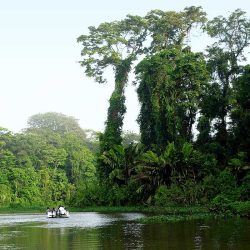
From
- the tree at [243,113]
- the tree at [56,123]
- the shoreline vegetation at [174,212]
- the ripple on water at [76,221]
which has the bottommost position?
the ripple on water at [76,221]

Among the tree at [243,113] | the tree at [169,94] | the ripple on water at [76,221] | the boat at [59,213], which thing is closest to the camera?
the ripple on water at [76,221]

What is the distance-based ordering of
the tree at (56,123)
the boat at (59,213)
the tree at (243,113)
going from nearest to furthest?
the tree at (243,113) < the boat at (59,213) < the tree at (56,123)

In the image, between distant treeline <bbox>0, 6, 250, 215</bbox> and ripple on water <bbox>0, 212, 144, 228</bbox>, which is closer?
ripple on water <bbox>0, 212, 144, 228</bbox>

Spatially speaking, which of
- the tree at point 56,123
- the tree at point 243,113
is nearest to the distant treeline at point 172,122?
the tree at point 243,113

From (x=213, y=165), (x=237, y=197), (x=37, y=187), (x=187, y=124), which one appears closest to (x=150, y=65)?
(x=187, y=124)

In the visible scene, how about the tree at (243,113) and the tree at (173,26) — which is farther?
the tree at (173,26)

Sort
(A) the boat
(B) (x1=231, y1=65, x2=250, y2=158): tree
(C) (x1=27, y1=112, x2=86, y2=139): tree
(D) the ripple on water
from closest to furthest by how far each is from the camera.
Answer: (D) the ripple on water < (B) (x1=231, y1=65, x2=250, y2=158): tree < (A) the boat < (C) (x1=27, y1=112, x2=86, y2=139): tree

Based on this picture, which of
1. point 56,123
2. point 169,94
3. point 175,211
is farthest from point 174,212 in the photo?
point 56,123

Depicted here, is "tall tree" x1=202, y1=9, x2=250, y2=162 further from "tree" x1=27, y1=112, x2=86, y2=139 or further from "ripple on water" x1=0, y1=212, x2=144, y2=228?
"tree" x1=27, y1=112, x2=86, y2=139

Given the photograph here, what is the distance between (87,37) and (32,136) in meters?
18.4

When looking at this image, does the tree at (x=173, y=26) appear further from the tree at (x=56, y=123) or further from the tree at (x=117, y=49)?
the tree at (x=56, y=123)

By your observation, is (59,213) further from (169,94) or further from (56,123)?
(56,123)

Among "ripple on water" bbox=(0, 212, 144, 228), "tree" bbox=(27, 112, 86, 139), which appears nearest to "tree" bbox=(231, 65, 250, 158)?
"ripple on water" bbox=(0, 212, 144, 228)

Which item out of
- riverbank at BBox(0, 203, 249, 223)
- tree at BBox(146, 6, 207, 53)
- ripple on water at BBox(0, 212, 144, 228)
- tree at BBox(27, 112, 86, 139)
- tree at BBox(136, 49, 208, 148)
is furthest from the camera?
tree at BBox(27, 112, 86, 139)
